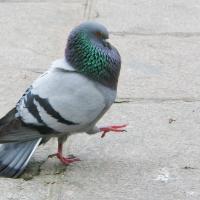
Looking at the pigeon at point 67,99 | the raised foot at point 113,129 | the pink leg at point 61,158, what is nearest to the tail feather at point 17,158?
the pigeon at point 67,99

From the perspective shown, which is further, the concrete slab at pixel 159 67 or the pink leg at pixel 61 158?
the concrete slab at pixel 159 67

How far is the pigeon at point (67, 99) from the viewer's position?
4.05 metres

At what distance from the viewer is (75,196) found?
400 cm

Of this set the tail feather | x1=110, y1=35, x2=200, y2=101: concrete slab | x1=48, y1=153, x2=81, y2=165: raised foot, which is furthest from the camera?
x1=110, y1=35, x2=200, y2=101: concrete slab

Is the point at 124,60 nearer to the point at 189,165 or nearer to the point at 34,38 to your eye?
the point at 34,38

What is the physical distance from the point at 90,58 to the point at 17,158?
786 mm

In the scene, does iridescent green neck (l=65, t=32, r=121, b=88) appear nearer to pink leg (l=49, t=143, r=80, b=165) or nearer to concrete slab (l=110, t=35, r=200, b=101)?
pink leg (l=49, t=143, r=80, b=165)

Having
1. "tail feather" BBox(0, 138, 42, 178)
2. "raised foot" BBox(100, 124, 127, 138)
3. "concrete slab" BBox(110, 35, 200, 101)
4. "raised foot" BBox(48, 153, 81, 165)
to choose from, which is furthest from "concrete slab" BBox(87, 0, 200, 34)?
"tail feather" BBox(0, 138, 42, 178)

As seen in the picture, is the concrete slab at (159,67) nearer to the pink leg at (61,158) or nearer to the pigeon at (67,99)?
the pink leg at (61,158)

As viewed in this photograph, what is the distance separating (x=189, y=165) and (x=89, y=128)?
28.3 inches

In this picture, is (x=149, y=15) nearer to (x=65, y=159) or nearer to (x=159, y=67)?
(x=159, y=67)

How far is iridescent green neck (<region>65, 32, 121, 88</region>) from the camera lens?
161 inches

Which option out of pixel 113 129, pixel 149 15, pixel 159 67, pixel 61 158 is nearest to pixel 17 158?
pixel 61 158

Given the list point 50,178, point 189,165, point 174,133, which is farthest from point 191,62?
point 50,178
